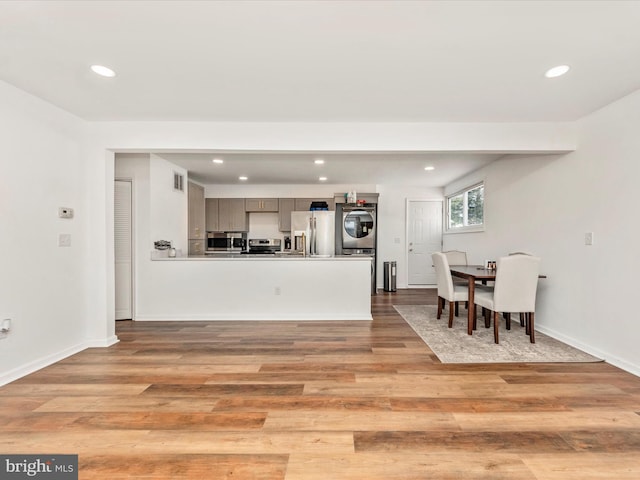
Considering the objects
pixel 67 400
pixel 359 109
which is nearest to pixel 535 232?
pixel 359 109

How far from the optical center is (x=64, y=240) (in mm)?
2980

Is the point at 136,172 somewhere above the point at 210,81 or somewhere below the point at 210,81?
below

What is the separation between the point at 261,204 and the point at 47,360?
176 inches

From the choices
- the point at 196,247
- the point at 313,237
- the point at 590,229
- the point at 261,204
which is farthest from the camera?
the point at 261,204

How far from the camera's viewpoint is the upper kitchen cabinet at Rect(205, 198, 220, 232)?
659cm

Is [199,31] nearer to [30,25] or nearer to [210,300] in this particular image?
[30,25]

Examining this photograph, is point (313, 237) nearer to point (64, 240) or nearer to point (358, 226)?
point (358, 226)

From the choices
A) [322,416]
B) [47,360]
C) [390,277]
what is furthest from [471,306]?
[47,360]

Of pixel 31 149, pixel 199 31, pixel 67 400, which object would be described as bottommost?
pixel 67 400

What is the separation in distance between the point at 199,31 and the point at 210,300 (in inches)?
135

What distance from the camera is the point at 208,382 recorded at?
2.43 metres

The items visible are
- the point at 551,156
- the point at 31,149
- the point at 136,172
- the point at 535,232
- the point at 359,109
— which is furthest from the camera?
the point at 136,172

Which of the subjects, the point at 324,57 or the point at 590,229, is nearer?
the point at 324,57

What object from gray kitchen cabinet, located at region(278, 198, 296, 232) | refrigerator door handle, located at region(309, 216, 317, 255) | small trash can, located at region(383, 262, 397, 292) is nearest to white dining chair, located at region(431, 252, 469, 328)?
small trash can, located at region(383, 262, 397, 292)
